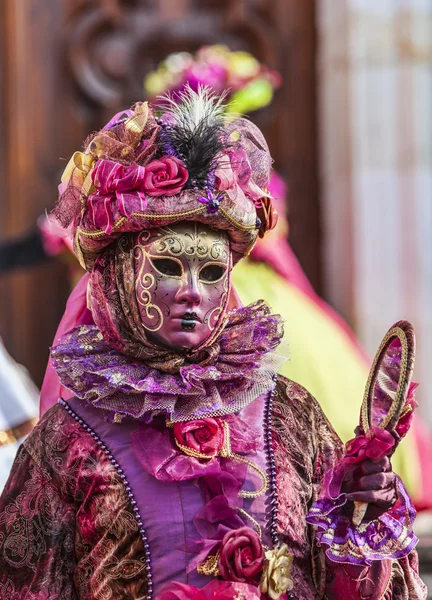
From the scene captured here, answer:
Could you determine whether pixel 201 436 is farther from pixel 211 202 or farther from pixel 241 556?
pixel 211 202

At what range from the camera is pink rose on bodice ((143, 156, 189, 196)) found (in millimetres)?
1979

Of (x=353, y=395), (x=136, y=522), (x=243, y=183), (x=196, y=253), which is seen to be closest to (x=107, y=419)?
(x=136, y=522)

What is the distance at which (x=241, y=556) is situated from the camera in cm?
189

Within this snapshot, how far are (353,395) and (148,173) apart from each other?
6.32 feet

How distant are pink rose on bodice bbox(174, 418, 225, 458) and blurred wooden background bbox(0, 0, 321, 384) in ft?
8.95

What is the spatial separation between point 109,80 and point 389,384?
3141mm

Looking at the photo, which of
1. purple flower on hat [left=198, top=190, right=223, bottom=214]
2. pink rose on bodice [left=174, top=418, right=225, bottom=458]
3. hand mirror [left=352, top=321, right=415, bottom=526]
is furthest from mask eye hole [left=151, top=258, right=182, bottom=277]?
hand mirror [left=352, top=321, right=415, bottom=526]

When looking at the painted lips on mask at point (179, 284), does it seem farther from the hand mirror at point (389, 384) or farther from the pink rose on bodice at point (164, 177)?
the hand mirror at point (389, 384)

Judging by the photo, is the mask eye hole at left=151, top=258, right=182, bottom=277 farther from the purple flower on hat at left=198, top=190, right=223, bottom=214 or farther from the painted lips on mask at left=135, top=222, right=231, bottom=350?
the purple flower on hat at left=198, top=190, right=223, bottom=214

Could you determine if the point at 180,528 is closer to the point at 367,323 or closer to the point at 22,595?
the point at 22,595

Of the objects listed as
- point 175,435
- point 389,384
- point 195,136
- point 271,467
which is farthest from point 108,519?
point 195,136

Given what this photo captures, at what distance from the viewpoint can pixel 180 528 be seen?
1.92 metres

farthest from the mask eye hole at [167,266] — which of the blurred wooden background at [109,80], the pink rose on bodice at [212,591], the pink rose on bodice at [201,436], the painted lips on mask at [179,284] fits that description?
the blurred wooden background at [109,80]

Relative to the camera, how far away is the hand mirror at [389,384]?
1.84 meters
